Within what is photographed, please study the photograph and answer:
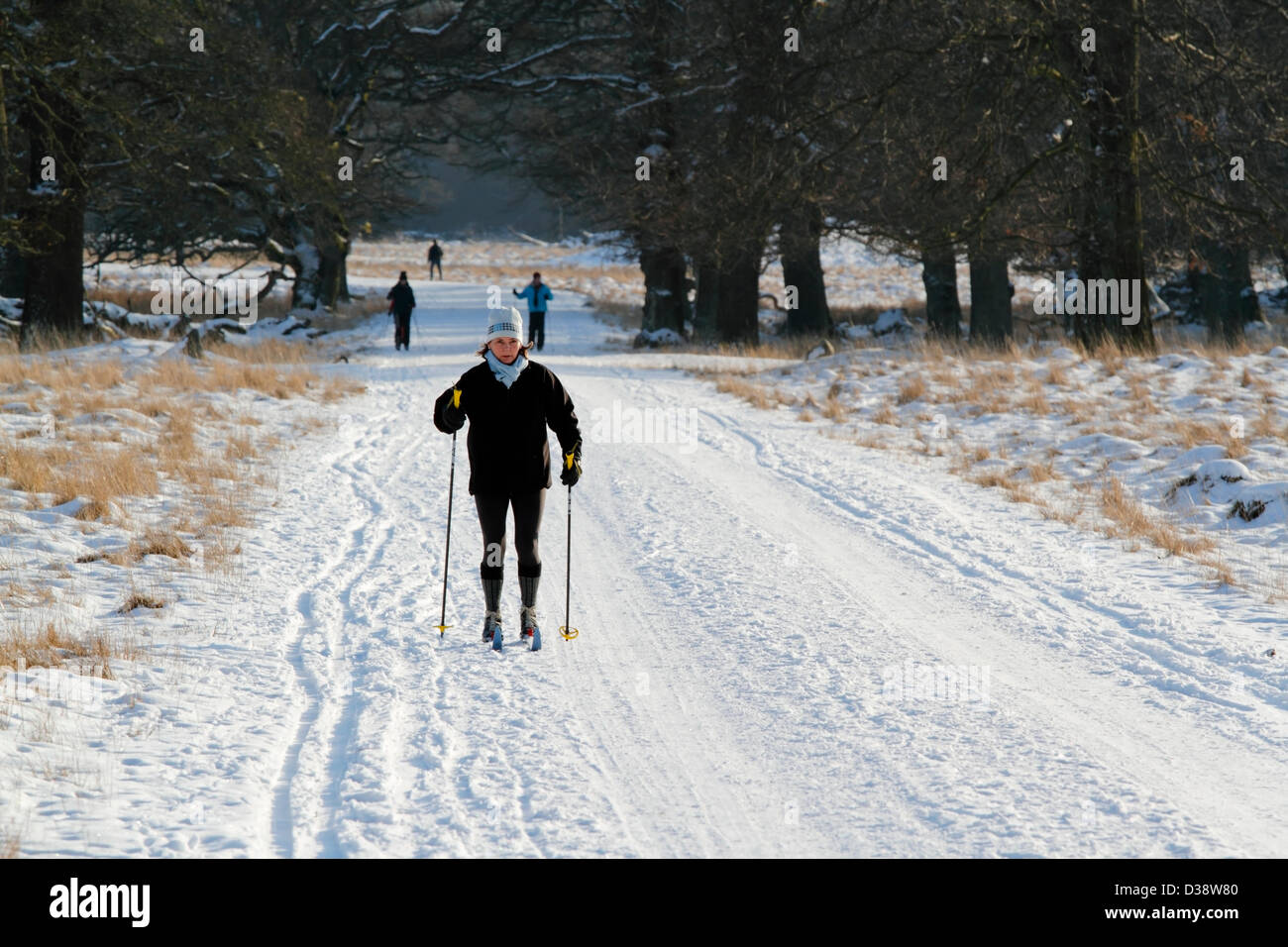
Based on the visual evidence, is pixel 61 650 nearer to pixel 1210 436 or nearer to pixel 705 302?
pixel 1210 436

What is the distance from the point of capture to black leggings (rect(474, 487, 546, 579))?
7324 millimetres

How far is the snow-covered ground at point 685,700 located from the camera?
460 cm

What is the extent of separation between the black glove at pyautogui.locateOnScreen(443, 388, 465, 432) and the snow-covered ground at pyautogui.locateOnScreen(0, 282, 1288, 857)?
130 centimetres

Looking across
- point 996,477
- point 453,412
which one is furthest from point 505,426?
point 996,477

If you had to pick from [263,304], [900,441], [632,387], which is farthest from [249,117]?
[263,304]

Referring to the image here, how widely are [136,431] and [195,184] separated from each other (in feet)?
42.5

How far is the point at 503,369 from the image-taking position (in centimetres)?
725

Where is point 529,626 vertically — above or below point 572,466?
below

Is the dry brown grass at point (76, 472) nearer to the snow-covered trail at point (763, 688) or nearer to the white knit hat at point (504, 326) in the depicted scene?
the snow-covered trail at point (763, 688)

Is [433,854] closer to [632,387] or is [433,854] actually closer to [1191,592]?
[1191,592]

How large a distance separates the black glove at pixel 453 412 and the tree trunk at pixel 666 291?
2349cm

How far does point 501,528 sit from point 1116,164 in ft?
45.1

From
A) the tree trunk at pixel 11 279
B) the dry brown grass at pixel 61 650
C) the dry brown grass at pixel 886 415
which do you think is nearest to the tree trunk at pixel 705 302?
the dry brown grass at pixel 886 415

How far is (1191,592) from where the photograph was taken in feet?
26.3
